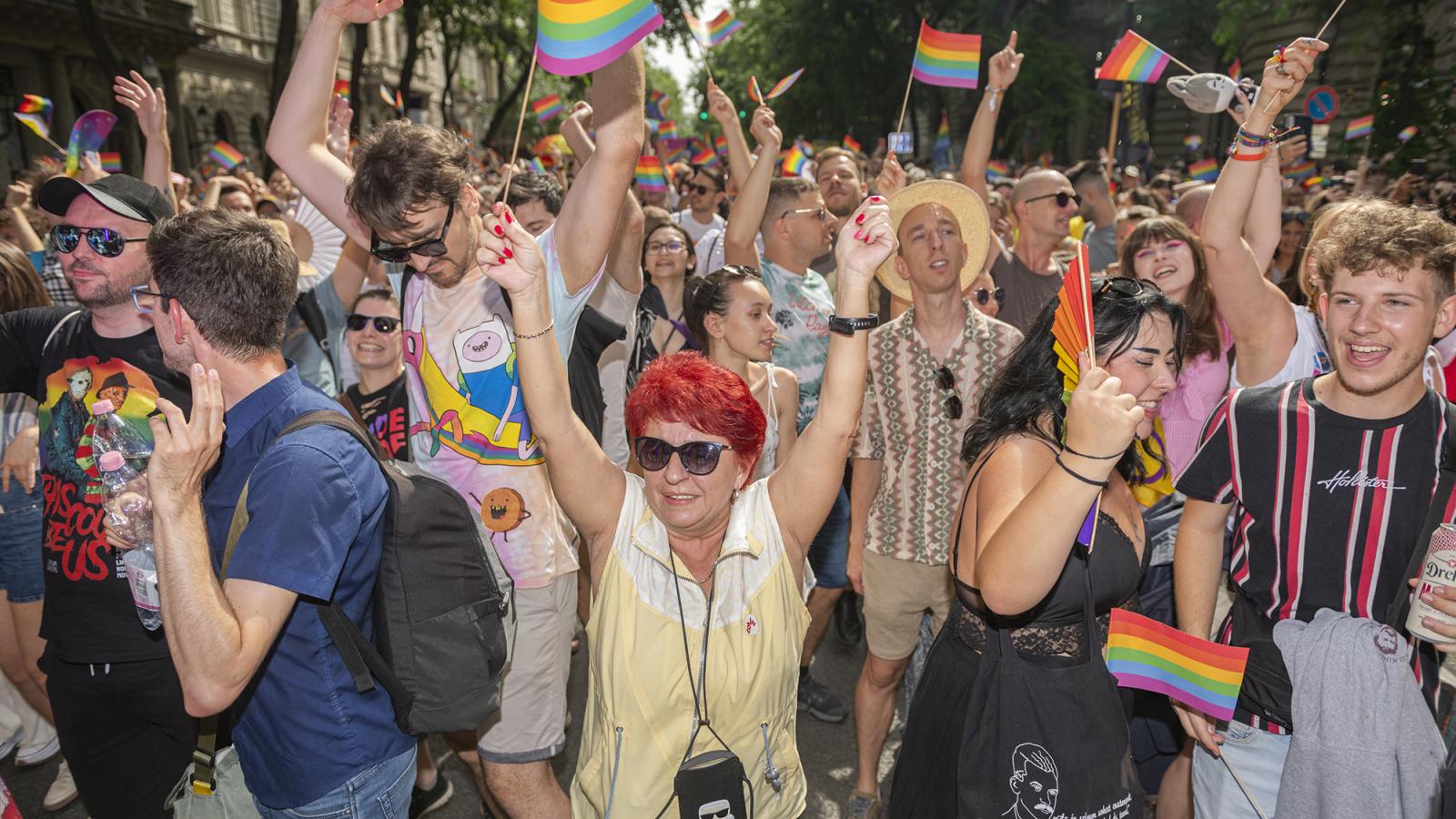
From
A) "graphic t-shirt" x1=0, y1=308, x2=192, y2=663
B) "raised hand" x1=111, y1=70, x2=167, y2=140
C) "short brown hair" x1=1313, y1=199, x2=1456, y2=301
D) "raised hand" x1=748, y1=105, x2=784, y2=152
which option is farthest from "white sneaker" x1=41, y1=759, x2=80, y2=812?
"short brown hair" x1=1313, y1=199, x2=1456, y2=301

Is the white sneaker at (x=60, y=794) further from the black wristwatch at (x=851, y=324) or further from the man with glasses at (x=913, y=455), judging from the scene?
the black wristwatch at (x=851, y=324)

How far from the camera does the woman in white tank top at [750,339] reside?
13.1 feet

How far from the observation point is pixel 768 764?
232 centimetres

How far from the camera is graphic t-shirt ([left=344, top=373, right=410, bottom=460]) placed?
157 inches

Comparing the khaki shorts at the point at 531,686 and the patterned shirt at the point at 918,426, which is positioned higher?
the patterned shirt at the point at 918,426

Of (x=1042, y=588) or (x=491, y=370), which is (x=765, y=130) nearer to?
(x=491, y=370)

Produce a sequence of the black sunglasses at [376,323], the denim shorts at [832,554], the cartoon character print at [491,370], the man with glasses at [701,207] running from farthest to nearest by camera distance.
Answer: the man with glasses at [701,207] → the denim shorts at [832,554] → the black sunglasses at [376,323] → the cartoon character print at [491,370]

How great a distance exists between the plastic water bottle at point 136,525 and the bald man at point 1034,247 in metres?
4.28

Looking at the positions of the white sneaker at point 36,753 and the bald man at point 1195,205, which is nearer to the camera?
the white sneaker at point 36,753

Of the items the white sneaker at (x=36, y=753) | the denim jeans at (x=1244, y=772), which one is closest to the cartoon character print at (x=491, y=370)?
the denim jeans at (x=1244, y=772)

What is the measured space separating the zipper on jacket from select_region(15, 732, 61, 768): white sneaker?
11.5ft

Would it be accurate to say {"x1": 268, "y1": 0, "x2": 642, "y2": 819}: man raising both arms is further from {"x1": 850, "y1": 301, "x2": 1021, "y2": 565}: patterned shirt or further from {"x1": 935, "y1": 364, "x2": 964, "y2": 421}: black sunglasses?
{"x1": 935, "y1": 364, "x2": 964, "y2": 421}: black sunglasses

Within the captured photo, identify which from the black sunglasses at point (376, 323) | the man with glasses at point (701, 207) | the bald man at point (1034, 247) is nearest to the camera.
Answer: the black sunglasses at point (376, 323)

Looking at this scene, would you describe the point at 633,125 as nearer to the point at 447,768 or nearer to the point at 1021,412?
the point at 1021,412
